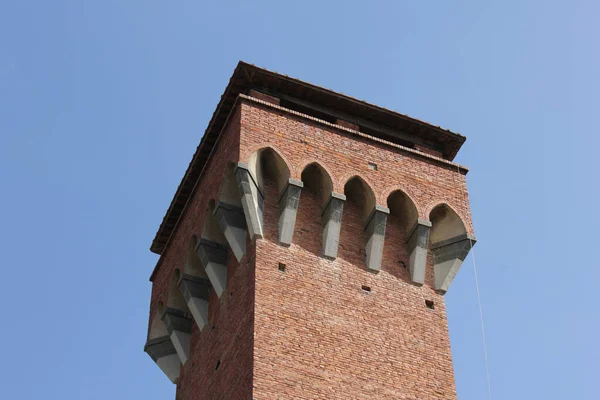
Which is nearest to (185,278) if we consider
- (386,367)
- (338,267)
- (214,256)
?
(214,256)

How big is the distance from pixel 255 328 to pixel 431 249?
14.9 feet

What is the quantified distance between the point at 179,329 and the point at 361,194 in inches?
177

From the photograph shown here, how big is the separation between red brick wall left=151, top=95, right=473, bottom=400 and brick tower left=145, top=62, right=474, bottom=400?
25mm

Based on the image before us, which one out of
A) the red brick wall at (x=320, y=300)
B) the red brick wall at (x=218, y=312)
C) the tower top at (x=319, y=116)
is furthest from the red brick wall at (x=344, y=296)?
the tower top at (x=319, y=116)

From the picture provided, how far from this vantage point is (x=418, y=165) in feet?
Result: 74.3

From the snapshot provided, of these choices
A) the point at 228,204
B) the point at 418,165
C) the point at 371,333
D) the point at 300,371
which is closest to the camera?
the point at 300,371

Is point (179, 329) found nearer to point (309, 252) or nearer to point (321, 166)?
point (309, 252)

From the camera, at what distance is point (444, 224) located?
72.6 feet

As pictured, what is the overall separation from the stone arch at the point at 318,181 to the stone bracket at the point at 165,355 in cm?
440

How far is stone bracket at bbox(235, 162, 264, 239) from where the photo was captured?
2014cm

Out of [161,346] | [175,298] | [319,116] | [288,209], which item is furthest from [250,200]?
[161,346]

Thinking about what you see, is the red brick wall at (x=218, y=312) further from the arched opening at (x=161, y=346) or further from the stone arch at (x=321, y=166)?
the stone arch at (x=321, y=166)

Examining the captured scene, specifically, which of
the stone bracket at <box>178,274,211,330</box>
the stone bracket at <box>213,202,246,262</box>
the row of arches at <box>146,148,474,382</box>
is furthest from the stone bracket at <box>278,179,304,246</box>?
the stone bracket at <box>178,274,211,330</box>

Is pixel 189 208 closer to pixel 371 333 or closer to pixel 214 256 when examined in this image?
pixel 214 256
